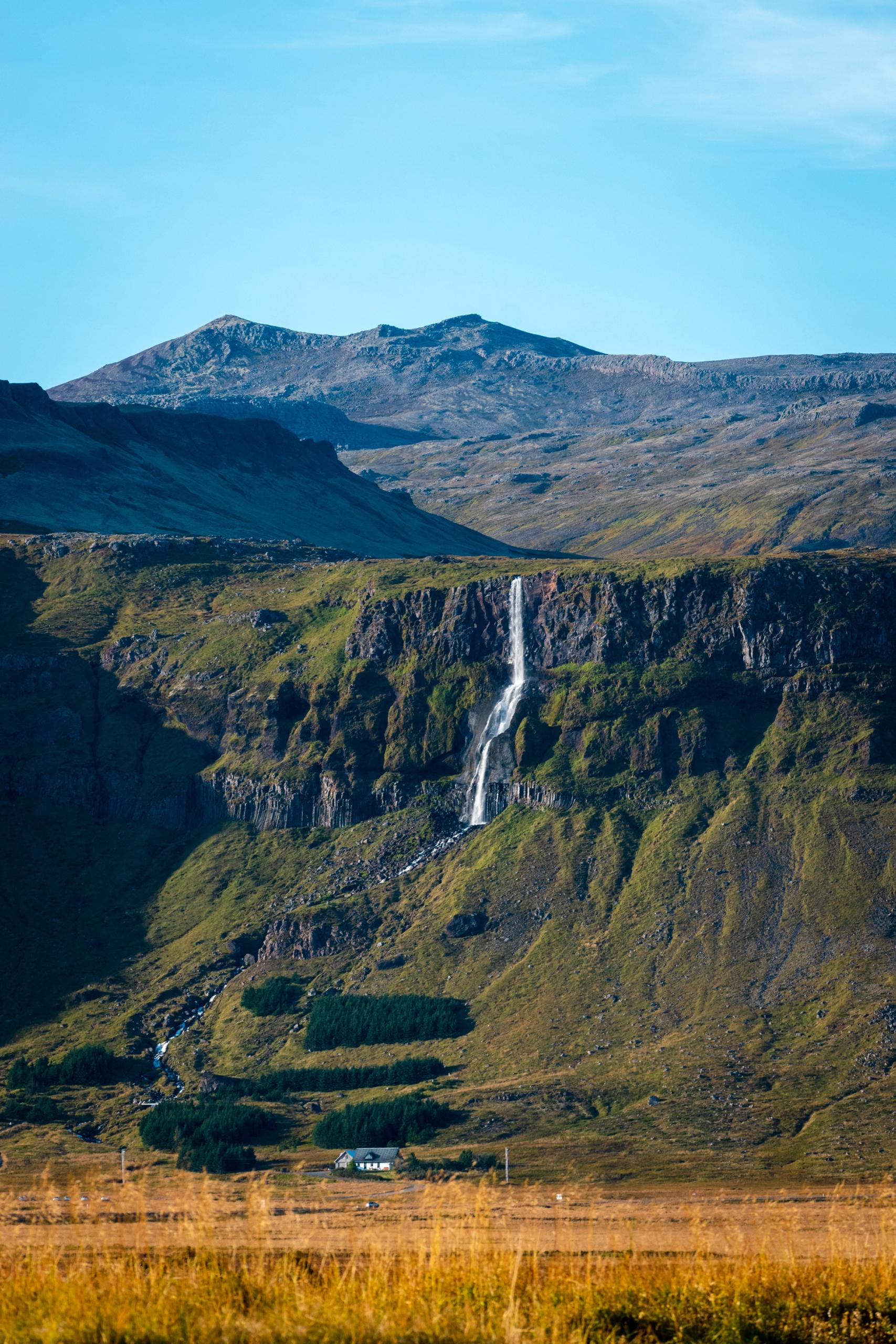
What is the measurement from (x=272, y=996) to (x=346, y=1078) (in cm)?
2147

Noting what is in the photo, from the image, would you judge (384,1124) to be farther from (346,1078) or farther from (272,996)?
(272,996)

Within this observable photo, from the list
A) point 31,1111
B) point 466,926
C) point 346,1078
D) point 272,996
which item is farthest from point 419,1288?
point 466,926

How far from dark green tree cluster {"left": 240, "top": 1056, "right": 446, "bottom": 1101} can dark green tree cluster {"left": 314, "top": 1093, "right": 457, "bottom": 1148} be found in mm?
9921

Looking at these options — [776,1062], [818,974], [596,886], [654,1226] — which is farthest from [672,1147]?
[654,1226]

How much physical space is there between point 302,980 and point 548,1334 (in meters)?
169

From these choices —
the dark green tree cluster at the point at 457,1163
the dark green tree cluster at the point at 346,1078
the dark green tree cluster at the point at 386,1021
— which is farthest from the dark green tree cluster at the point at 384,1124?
the dark green tree cluster at the point at 386,1021

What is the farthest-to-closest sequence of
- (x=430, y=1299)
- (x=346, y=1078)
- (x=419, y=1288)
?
(x=346, y=1078) → (x=419, y=1288) → (x=430, y=1299)

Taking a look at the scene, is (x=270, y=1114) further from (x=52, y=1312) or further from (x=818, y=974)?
(x=52, y=1312)

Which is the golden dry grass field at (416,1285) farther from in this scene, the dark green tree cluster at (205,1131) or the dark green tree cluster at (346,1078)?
the dark green tree cluster at (346,1078)

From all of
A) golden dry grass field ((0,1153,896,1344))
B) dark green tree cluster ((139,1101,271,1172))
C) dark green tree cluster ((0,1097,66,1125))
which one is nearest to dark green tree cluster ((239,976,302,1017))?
dark green tree cluster ((139,1101,271,1172))

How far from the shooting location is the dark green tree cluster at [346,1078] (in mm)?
174125

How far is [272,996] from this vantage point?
194 meters

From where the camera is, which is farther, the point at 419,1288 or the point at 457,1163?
the point at 457,1163

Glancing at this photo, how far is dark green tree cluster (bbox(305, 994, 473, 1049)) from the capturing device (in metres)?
183
